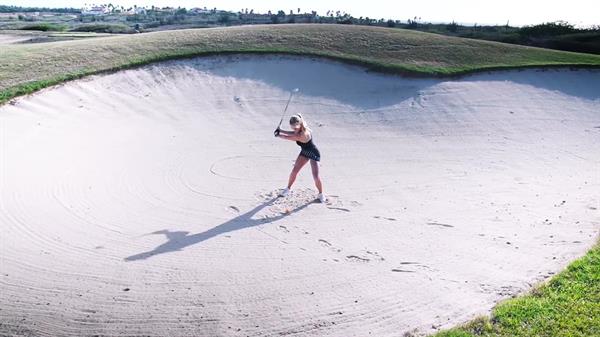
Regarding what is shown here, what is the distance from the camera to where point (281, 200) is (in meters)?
10.9

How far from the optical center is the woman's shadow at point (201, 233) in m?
8.37

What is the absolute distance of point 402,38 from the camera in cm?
2331

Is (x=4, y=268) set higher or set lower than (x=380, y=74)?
lower

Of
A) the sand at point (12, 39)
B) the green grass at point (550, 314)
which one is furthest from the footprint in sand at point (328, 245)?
the sand at point (12, 39)

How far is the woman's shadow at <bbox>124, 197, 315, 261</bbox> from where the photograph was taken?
8371 mm

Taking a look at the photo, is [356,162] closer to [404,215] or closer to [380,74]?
[404,215]

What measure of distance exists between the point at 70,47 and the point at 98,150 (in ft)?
28.8

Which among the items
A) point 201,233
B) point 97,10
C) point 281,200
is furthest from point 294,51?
point 97,10

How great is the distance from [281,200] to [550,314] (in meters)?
5.76

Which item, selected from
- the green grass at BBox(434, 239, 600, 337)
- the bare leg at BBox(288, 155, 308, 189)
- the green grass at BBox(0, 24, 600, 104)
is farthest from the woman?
the green grass at BBox(0, 24, 600, 104)

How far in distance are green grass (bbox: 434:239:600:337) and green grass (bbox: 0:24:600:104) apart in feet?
44.3

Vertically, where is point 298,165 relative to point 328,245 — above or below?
above

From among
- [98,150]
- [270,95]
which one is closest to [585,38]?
[270,95]

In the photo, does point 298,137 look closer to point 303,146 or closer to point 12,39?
point 303,146
